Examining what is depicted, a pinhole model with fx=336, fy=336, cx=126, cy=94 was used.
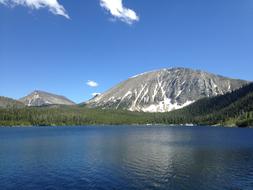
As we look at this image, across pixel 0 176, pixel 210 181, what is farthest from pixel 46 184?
pixel 210 181

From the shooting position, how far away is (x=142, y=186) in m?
65.8

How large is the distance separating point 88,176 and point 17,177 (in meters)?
15.8

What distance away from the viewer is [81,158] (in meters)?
106

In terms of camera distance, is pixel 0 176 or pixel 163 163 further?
pixel 163 163

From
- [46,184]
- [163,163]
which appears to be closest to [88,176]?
[46,184]

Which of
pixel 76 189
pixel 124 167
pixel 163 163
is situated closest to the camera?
pixel 76 189

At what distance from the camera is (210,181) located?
70000 millimetres

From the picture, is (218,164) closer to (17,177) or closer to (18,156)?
(17,177)

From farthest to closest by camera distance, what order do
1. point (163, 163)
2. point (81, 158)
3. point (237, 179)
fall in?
point (81, 158), point (163, 163), point (237, 179)

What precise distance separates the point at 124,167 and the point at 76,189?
2589 centimetres

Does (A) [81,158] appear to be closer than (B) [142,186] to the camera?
No

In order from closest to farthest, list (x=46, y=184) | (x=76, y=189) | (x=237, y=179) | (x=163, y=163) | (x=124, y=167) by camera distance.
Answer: (x=76, y=189)
(x=46, y=184)
(x=237, y=179)
(x=124, y=167)
(x=163, y=163)

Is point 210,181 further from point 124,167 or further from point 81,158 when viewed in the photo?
point 81,158

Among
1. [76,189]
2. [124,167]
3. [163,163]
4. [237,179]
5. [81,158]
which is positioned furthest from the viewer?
[81,158]
